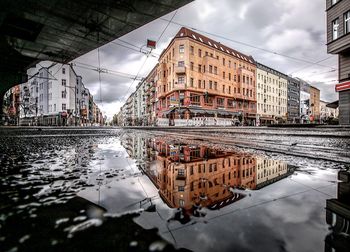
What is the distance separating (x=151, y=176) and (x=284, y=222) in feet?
3.07

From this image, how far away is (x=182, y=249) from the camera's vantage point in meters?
0.54

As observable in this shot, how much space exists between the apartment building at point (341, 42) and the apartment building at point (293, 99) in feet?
194

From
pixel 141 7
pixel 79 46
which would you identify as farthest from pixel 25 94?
pixel 141 7

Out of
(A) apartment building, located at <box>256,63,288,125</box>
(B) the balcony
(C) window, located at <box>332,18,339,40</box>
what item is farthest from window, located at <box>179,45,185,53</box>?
(A) apartment building, located at <box>256,63,288,125</box>

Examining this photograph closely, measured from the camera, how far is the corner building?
120 feet

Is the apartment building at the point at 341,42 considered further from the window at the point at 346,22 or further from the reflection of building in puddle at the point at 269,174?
the reflection of building in puddle at the point at 269,174

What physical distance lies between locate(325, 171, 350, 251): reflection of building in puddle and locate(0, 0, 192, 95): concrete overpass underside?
229 inches

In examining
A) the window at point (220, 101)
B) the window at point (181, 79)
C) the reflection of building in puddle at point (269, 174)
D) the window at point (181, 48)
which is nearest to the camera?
the reflection of building in puddle at point (269, 174)

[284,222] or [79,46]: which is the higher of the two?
[79,46]

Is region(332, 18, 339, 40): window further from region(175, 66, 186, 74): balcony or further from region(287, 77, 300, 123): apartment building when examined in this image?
region(287, 77, 300, 123): apartment building

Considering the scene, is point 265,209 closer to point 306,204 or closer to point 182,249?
point 306,204

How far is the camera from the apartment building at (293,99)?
7012 centimetres

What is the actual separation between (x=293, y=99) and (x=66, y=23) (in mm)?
81606

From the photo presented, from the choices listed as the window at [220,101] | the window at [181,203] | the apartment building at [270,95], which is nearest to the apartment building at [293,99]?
the apartment building at [270,95]
